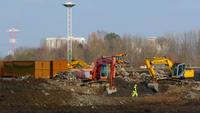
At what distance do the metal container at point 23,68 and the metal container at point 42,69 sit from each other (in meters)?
0.47

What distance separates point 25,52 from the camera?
105 m

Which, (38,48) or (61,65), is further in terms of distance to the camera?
(38,48)

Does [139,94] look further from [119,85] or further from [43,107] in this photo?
[43,107]

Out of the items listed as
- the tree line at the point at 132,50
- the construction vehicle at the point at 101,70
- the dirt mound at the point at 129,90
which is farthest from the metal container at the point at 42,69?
the tree line at the point at 132,50

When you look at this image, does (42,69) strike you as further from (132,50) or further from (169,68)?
(132,50)

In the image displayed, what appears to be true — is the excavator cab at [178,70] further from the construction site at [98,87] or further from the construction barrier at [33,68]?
the construction barrier at [33,68]

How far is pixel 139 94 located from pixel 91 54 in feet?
254

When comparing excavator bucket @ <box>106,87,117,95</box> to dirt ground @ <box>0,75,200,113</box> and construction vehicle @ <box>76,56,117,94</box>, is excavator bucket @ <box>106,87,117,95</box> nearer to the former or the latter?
dirt ground @ <box>0,75,200,113</box>

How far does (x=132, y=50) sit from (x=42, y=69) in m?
61.1

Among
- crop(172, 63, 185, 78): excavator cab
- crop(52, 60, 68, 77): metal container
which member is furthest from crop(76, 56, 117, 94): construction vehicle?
crop(172, 63, 185, 78): excavator cab

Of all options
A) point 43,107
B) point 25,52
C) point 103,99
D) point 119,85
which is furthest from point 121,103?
point 25,52

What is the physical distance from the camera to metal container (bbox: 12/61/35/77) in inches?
1549

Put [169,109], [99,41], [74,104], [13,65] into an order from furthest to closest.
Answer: [99,41] → [13,65] → [74,104] → [169,109]

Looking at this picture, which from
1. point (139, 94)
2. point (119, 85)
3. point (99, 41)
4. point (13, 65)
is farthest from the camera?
point (99, 41)
